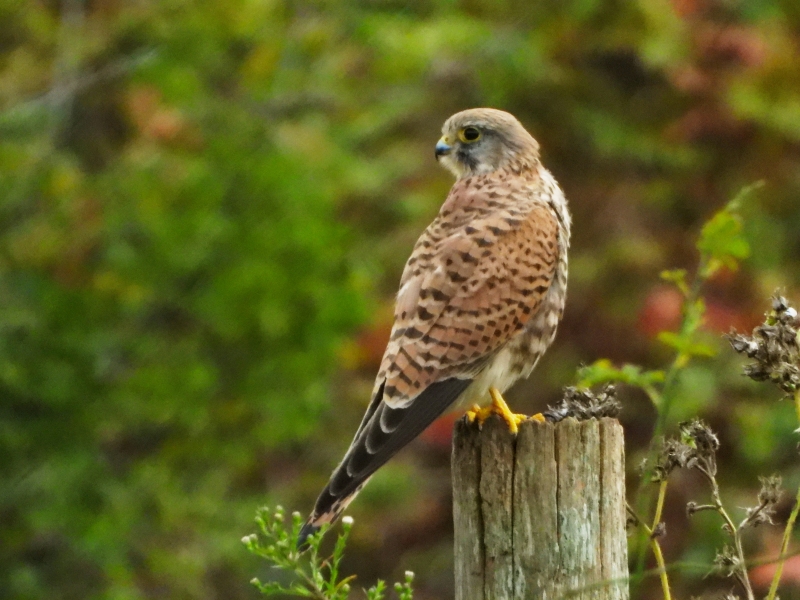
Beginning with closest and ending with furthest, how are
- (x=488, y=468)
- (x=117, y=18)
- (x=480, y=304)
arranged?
(x=488, y=468)
(x=480, y=304)
(x=117, y=18)

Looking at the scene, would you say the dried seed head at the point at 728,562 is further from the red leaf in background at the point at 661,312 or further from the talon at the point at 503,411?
the red leaf in background at the point at 661,312

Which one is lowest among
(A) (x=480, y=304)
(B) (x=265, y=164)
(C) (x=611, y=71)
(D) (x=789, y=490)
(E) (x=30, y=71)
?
(A) (x=480, y=304)

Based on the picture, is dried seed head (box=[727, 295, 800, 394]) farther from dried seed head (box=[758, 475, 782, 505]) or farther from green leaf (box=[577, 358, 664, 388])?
green leaf (box=[577, 358, 664, 388])

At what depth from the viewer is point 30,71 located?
7.79 meters

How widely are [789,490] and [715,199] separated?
210 centimetres

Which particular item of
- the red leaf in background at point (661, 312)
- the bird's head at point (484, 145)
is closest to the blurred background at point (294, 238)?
the red leaf in background at point (661, 312)

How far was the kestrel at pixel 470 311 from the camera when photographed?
11.4 feet

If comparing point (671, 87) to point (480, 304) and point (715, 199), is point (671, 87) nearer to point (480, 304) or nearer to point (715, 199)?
point (715, 199)

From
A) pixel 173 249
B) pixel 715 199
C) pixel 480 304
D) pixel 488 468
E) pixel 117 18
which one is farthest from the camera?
pixel 715 199

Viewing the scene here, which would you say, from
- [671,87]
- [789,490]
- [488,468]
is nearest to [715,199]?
[671,87]

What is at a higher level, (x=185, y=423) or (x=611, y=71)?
(x=611, y=71)

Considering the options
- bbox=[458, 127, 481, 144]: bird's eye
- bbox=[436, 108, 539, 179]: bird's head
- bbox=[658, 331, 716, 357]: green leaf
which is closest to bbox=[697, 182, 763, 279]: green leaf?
bbox=[658, 331, 716, 357]: green leaf

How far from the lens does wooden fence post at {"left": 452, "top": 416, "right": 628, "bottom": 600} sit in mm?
2643

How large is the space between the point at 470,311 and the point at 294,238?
3.64 m
